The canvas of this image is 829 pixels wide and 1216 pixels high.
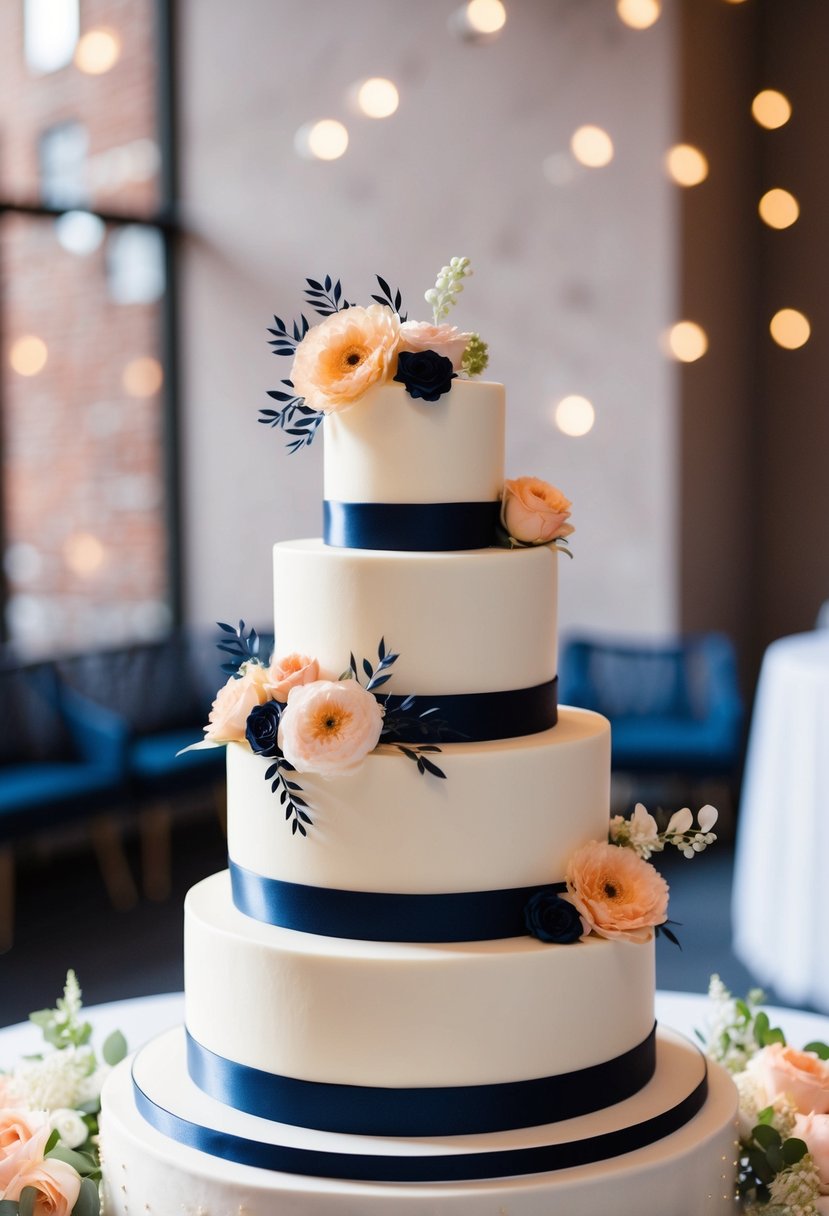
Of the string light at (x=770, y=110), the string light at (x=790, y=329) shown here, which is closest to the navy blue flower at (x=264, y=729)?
the string light at (x=770, y=110)

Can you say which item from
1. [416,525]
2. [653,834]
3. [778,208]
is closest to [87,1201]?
[653,834]

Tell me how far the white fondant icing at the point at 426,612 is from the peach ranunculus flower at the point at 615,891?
0.89 feet

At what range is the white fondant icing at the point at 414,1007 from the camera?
5.99 feet

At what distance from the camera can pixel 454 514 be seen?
2.03 meters

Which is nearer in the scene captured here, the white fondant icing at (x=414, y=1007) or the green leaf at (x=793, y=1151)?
the white fondant icing at (x=414, y=1007)

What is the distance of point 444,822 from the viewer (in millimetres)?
1887

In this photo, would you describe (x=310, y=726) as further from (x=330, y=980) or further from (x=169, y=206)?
(x=169, y=206)

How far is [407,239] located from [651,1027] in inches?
203

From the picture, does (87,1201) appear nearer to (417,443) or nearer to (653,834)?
(653,834)

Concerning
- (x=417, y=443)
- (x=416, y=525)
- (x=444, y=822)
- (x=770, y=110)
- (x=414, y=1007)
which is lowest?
(x=414, y=1007)

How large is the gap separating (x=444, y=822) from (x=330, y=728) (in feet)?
0.65

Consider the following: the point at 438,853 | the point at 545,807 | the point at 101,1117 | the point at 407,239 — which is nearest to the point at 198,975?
the point at 101,1117

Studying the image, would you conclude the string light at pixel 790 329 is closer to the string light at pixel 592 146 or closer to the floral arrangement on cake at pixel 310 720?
the string light at pixel 592 146

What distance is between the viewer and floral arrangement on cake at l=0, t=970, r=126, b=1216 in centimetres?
190
